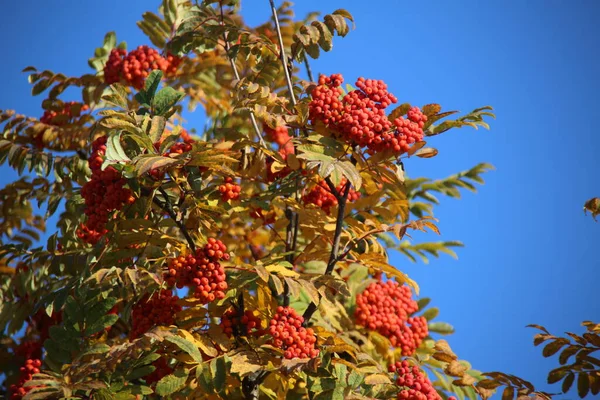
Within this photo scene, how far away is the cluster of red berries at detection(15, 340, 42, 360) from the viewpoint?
3920 mm

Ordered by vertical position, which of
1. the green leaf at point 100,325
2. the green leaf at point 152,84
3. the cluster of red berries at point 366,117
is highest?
the green leaf at point 152,84

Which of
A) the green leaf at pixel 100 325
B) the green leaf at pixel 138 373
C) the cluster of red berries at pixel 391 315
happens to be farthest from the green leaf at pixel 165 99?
the cluster of red berries at pixel 391 315

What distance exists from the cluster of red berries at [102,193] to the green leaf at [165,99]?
284 mm

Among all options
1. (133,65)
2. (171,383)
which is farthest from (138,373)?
(133,65)

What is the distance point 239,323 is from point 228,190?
535 millimetres

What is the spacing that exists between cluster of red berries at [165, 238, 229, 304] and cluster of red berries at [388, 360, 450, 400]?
730 millimetres

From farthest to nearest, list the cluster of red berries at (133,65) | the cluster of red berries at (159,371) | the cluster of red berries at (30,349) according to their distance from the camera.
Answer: the cluster of red berries at (133,65) < the cluster of red berries at (30,349) < the cluster of red berries at (159,371)

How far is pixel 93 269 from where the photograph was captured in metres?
3.18

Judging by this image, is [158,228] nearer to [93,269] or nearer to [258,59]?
[93,269]

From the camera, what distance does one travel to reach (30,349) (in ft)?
13.0

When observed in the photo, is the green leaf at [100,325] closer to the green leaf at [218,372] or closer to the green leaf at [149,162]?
the green leaf at [218,372]

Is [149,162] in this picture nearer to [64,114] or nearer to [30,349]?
[30,349]

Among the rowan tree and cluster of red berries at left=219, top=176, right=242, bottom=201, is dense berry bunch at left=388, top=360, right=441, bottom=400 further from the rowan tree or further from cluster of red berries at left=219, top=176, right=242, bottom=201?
cluster of red berries at left=219, top=176, right=242, bottom=201

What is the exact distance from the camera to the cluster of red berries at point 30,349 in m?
3.92
